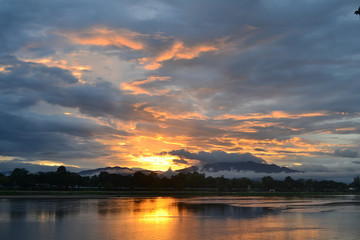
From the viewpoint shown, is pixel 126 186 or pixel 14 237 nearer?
pixel 14 237

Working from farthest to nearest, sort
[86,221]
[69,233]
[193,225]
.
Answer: [86,221]
[193,225]
[69,233]

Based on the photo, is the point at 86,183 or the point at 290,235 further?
the point at 86,183

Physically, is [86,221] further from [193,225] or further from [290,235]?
[290,235]

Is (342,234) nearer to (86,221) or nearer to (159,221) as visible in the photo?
(159,221)

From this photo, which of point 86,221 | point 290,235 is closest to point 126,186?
point 86,221

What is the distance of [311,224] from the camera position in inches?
1650

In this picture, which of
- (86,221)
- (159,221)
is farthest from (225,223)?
(86,221)

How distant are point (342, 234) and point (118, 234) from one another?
22363 millimetres

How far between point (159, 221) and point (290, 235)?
1706cm

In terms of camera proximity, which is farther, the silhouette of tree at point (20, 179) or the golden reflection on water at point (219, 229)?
the silhouette of tree at point (20, 179)

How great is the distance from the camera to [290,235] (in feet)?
109

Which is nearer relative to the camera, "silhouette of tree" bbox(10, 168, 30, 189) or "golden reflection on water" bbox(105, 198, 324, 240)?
"golden reflection on water" bbox(105, 198, 324, 240)

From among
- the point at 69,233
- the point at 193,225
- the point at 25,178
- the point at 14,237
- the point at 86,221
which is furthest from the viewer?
the point at 25,178

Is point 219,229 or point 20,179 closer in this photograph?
point 219,229
